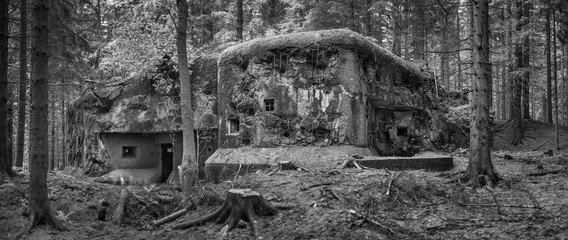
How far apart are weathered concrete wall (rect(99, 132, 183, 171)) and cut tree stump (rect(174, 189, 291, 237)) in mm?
11540

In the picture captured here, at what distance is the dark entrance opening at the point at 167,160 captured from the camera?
64.3 ft

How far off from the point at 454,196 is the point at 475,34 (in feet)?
11.5

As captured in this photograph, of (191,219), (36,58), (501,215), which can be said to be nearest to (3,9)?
(36,58)

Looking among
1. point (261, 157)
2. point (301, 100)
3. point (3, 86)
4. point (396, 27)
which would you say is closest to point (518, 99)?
point (396, 27)

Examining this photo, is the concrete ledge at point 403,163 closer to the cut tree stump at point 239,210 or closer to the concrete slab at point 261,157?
the concrete slab at point 261,157

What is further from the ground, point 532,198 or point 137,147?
point 137,147

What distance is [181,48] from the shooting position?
11.2 metres

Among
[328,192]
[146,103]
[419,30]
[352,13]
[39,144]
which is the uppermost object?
[352,13]

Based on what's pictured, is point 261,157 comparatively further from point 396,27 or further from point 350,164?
point 396,27

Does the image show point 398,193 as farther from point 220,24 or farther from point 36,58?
point 220,24

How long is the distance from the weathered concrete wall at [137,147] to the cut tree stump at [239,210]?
11.5 m

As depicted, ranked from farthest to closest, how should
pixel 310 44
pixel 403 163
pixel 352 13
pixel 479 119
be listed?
pixel 352 13, pixel 310 44, pixel 403 163, pixel 479 119

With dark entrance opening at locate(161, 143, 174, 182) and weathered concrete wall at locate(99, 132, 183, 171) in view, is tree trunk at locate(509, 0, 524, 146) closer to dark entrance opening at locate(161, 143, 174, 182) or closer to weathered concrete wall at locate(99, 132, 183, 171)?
dark entrance opening at locate(161, 143, 174, 182)

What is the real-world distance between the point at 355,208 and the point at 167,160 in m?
13.5
